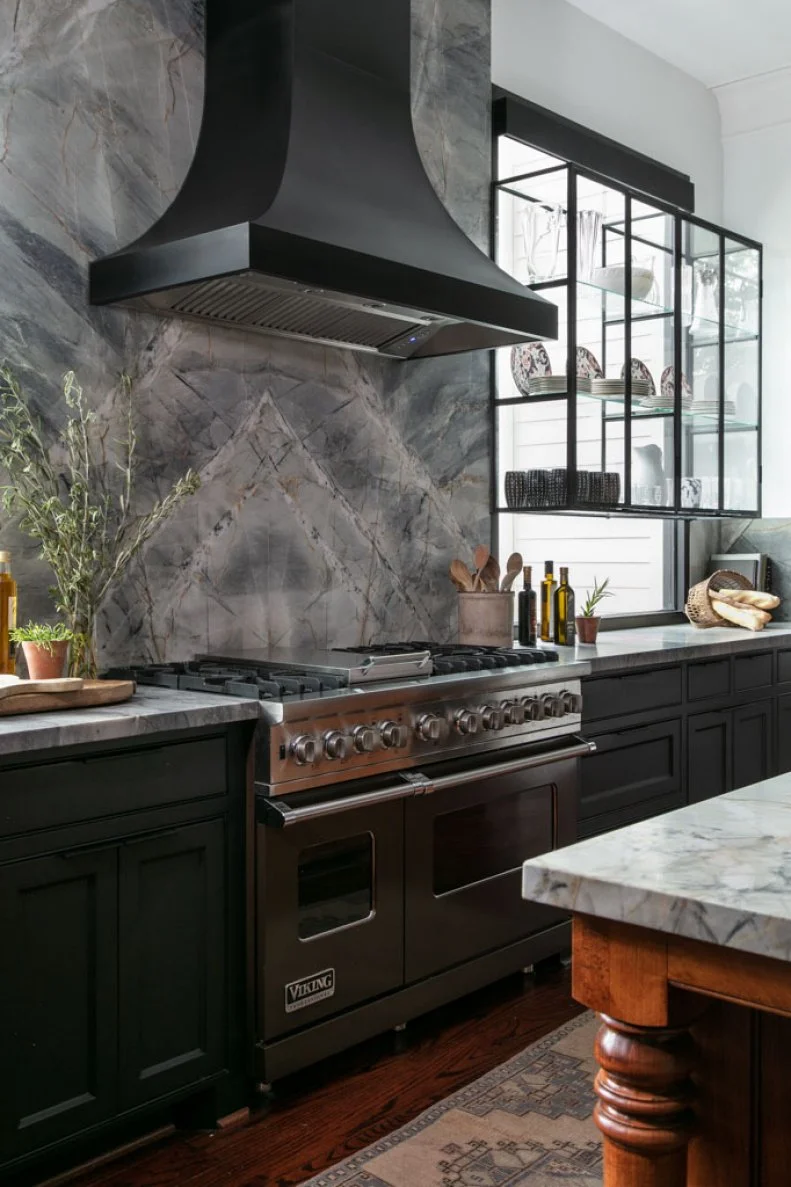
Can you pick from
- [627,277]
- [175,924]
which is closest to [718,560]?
[627,277]

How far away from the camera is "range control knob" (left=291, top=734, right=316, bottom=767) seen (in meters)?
2.53

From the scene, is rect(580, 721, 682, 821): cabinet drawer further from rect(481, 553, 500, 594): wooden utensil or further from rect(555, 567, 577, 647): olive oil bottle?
rect(481, 553, 500, 594): wooden utensil

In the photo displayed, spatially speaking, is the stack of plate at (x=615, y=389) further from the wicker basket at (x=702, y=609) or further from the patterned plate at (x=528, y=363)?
the wicker basket at (x=702, y=609)

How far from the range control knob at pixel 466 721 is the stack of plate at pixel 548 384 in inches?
61.1

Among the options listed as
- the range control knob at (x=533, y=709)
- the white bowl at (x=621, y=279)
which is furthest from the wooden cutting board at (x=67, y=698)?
the white bowl at (x=621, y=279)

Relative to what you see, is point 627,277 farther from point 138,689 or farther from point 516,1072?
point 516,1072

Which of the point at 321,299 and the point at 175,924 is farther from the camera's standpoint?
the point at 321,299

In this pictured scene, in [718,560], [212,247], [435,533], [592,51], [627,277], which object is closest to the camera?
[212,247]

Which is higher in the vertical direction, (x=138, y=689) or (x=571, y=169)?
(x=571, y=169)

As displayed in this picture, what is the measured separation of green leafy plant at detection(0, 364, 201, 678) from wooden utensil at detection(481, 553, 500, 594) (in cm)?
120

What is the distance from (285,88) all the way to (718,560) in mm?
3479

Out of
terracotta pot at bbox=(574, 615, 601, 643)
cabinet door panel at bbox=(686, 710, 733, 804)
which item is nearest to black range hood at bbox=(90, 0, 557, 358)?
terracotta pot at bbox=(574, 615, 601, 643)

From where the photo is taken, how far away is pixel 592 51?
15.6 ft

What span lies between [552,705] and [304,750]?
1031 mm
